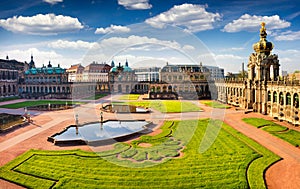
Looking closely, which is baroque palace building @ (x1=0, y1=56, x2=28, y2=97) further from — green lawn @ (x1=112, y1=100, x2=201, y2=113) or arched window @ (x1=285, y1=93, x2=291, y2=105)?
arched window @ (x1=285, y1=93, x2=291, y2=105)

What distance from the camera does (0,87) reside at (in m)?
106

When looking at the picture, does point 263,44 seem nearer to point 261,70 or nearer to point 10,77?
point 261,70

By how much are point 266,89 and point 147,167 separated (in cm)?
4318

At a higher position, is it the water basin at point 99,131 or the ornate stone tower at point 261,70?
the ornate stone tower at point 261,70

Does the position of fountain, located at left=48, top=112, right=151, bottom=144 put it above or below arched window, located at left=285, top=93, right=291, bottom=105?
below

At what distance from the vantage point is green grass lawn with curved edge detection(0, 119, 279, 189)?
2172 centimetres

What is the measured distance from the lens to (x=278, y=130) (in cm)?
4028

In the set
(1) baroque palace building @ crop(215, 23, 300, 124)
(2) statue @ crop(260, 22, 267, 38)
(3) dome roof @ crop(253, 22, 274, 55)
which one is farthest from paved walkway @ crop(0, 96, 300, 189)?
(2) statue @ crop(260, 22, 267, 38)

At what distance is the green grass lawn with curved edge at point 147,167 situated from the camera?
21.7 m

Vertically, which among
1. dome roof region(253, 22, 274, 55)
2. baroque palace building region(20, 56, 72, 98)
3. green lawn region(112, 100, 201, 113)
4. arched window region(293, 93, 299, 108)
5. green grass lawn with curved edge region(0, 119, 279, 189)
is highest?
dome roof region(253, 22, 274, 55)

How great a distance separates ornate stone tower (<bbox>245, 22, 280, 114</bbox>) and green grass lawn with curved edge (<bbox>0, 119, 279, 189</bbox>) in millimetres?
28954

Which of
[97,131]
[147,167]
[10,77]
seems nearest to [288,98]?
[147,167]

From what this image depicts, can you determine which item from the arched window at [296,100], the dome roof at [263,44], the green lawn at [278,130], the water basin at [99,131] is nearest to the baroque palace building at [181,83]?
the dome roof at [263,44]

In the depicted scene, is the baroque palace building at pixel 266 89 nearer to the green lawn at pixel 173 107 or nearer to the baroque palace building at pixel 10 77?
the green lawn at pixel 173 107
